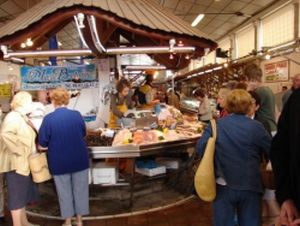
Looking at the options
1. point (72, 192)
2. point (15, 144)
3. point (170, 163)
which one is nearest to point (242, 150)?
point (72, 192)

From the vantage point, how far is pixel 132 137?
479 centimetres

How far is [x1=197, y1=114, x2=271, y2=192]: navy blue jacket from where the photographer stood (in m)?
2.70

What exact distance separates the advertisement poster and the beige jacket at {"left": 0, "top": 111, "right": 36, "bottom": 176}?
327 inches

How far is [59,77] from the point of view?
18.5 feet

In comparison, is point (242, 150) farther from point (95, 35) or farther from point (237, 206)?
point (95, 35)

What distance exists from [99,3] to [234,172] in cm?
239

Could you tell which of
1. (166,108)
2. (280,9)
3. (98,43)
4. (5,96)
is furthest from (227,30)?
(98,43)

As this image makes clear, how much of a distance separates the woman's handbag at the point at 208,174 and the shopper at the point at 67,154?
1.58 meters

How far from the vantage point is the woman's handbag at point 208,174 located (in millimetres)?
2734

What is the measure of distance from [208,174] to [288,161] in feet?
4.26

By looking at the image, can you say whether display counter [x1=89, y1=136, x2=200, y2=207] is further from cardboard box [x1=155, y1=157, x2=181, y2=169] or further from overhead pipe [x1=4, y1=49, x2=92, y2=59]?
overhead pipe [x1=4, y1=49, x2=92, y2=59]

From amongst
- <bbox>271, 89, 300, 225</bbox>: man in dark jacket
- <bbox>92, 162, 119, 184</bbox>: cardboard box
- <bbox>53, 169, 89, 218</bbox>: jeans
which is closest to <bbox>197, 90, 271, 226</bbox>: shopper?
<bbox>271, 89, 300, 225</bbox>: man in dark jacket

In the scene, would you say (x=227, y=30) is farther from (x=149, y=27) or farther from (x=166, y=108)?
(x=149, y=27)

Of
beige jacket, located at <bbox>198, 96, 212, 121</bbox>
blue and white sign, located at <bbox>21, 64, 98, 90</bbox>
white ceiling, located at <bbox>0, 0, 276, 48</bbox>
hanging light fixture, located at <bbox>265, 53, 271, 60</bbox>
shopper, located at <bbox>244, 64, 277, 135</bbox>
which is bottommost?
beige jacket, located at <bbox>198, 96, 212, 121</bbox>
